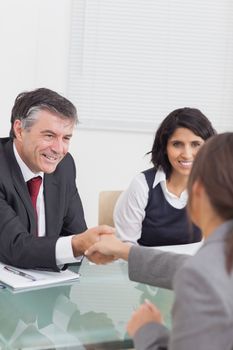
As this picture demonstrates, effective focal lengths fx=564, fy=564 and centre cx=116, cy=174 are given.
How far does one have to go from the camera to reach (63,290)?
1.85 m

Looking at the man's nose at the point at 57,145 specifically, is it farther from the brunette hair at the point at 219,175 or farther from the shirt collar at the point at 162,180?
the brunette hair at the point at 219,175

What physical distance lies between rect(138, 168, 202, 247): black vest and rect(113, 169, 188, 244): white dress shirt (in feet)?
0.09

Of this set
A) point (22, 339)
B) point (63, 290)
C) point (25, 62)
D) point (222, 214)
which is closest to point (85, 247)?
point (63, 290)

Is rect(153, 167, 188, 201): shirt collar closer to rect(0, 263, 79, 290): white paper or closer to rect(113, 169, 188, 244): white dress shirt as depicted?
rect(113, 169, 188, 244): white dress shirt

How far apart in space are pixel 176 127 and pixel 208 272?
1.78 meters

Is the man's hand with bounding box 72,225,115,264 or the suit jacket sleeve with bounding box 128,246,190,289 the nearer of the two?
the suit jacket sleeve with bounding box 128,246,190,289

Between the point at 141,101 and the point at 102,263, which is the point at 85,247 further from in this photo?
the point at 141,101

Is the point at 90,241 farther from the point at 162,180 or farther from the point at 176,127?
the point at 176,127

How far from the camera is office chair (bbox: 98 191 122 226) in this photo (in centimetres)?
289

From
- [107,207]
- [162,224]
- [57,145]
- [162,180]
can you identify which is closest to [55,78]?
[107,207]

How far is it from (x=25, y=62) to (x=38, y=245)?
7.60 ft

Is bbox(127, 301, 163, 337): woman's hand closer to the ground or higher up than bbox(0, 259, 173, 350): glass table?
higher up

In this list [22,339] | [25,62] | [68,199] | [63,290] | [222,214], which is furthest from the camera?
[25,62]

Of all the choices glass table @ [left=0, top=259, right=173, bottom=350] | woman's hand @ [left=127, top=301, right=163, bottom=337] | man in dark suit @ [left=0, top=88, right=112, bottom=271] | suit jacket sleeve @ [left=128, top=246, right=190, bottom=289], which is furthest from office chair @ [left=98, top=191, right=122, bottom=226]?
woman's hand @ [left=127, top=301, right=163, bottom=337]
